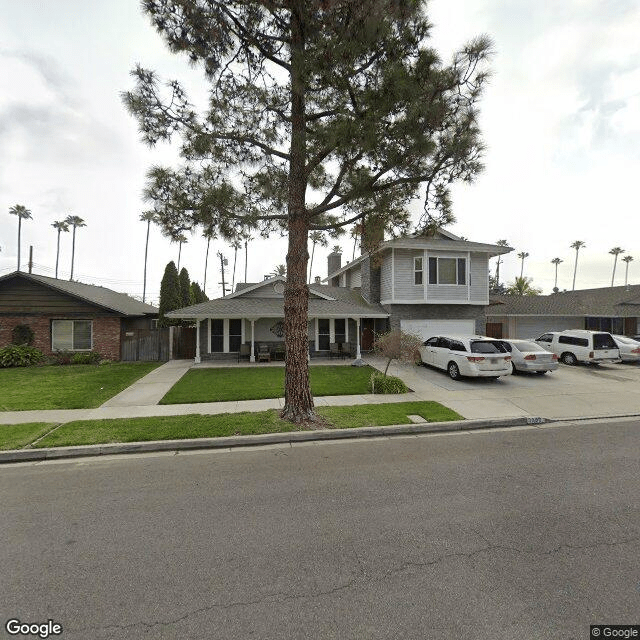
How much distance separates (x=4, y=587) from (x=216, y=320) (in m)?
16.5

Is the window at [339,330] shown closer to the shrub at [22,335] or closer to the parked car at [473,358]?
the parked car at [473,358]

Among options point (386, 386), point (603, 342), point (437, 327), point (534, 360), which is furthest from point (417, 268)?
point (386, 386)

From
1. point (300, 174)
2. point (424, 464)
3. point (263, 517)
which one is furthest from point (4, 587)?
point (300, 174)

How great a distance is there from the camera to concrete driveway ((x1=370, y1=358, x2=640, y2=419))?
9.45 meters

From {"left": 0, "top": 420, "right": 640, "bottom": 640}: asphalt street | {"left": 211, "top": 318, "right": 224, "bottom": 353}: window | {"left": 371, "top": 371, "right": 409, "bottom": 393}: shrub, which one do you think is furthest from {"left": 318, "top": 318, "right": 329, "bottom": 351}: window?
{"left": 0, "top": 420, "right": 640, "bottom": 640}: asphalt street

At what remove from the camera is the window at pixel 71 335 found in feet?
60.3

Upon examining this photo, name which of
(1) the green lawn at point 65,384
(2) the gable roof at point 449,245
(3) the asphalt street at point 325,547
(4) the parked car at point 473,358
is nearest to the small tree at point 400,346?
(4) the parked car at point 473,358

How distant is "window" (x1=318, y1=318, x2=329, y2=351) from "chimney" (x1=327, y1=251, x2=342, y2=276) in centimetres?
1061

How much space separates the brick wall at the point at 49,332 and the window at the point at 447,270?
1653cm

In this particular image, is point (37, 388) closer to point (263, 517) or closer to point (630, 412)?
point (263, 517)

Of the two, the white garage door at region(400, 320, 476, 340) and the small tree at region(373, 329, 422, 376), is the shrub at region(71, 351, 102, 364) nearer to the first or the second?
the small tree at region(373, 329, 422, 376)

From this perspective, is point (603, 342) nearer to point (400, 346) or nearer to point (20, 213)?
point (400, 346)

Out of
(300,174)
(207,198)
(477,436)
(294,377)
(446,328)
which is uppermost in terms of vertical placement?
(300,174)

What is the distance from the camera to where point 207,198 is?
7.89 meters
